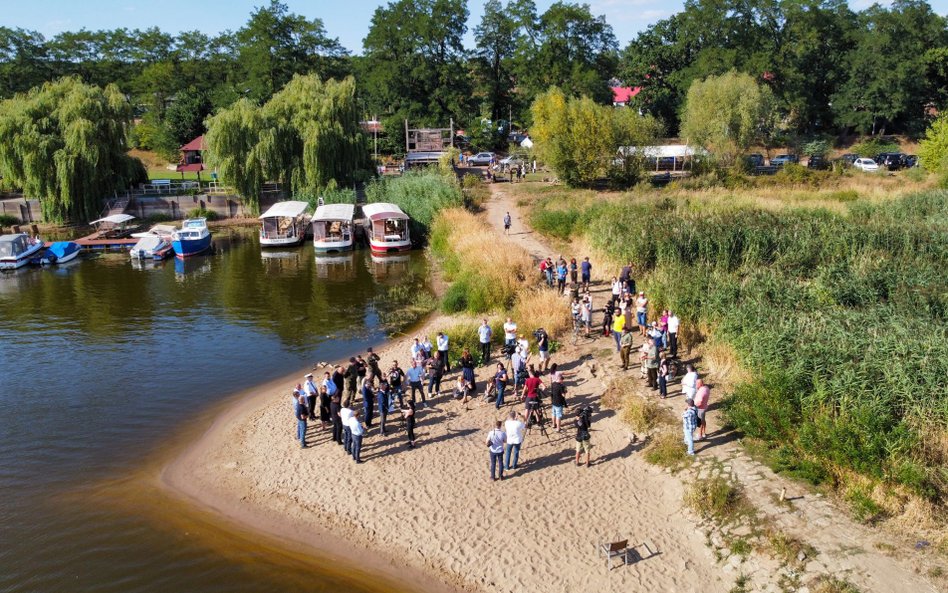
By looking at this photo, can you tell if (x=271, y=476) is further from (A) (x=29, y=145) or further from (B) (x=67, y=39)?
(B) (x=67, y=39)

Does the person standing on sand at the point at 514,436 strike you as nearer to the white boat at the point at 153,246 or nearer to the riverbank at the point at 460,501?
the riverbank at the point at 460,501

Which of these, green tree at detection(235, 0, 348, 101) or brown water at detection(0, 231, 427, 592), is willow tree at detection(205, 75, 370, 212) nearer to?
brown water at detection(0, 231, 427, 592)

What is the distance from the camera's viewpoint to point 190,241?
126 ft

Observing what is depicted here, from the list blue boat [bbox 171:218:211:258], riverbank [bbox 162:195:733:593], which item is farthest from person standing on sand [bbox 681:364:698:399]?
blue boat [bbox 171:218:211:258]

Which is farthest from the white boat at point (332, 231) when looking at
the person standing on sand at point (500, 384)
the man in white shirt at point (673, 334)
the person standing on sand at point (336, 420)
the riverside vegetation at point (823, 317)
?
the man in white shirt at point (673, 334)

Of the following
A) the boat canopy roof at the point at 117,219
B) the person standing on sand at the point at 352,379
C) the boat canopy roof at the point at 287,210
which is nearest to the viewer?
the person standing on sand at the point at 352,379

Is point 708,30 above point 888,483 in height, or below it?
above

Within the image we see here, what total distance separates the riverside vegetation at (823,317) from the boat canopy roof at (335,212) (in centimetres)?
1352

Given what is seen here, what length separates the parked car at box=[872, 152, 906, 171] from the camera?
51656mm

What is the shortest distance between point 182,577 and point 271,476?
314 centimetres

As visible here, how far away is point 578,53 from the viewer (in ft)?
219

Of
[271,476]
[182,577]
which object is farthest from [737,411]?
[182,577]

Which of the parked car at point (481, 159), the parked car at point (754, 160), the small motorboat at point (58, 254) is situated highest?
the parked car at point (481, 159)

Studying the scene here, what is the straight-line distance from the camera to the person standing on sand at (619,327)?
18.7m
